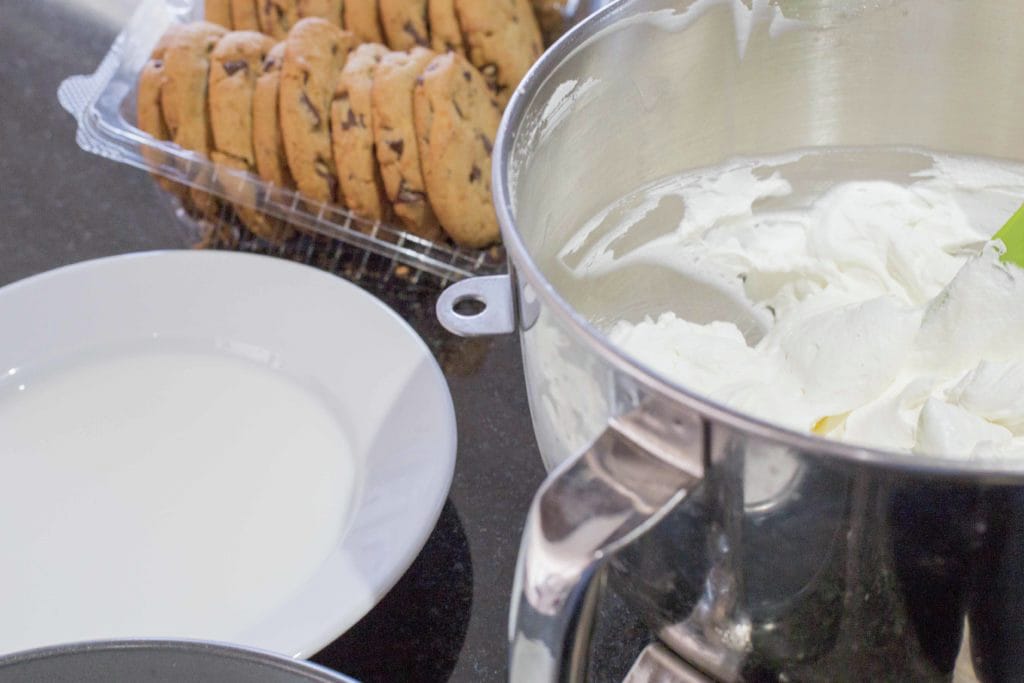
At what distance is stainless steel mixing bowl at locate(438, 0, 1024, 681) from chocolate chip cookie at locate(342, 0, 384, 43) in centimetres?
37

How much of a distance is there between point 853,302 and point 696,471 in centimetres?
27

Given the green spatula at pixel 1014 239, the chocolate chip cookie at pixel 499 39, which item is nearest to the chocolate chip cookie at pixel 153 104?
the chocolate chip cookie at pixel 499 39

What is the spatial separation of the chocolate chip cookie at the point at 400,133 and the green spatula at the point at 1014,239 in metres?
0.40

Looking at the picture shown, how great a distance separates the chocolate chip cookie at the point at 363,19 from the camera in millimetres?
903

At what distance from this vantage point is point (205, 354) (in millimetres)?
761

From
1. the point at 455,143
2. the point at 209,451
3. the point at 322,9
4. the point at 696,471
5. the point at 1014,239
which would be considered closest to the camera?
the point at 696,471

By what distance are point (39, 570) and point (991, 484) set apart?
505 millimetres

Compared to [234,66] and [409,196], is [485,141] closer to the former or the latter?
[409,196]

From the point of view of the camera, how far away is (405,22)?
2.89ft

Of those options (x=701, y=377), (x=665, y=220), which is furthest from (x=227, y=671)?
(x=665, y=220)

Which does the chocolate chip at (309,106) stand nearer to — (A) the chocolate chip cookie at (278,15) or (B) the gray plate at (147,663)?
(A) the chocolate chip cookie at (278,15)

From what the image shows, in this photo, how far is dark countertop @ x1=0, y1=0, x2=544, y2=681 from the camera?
0.61 meters

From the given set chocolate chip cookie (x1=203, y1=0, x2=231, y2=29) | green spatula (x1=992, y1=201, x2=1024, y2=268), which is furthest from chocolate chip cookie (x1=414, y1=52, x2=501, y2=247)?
green spatula (x1=992, y1=201, x2=1024, y2=268)

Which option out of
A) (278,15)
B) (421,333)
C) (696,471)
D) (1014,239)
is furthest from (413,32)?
(696,471)
